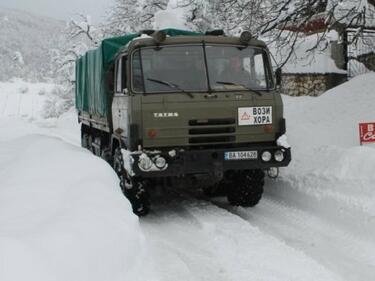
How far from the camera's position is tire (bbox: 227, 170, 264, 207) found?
8.89 meters

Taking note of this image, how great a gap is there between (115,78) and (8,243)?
17.2 feet

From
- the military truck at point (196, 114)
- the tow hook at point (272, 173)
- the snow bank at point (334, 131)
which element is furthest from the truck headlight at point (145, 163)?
the snow bank at point (334, 131)

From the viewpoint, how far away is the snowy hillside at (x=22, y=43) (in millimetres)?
97688

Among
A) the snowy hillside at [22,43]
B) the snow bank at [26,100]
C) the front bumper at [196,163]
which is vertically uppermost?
the snowy hillside at [22,43]

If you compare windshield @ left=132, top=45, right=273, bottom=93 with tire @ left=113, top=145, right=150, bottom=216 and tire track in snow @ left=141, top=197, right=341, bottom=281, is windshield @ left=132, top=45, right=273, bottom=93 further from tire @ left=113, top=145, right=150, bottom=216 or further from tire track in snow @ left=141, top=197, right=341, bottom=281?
tire track in snow @ left=141, top=197, right=341, bottom=281

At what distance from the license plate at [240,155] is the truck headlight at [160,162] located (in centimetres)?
88

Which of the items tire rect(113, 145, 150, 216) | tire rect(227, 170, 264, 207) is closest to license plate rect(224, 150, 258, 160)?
tire rect(227, 170, 264, 207)

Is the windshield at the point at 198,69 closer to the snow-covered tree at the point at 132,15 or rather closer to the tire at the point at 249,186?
the tire at the point at 249,186

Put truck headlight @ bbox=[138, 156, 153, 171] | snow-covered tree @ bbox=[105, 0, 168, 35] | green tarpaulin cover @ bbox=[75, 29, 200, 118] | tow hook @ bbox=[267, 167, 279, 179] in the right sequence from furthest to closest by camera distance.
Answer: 1. snow-covered tree @ bbox=[105, 0, 168, 35]
2. green tarpaulin cover @ bbox=[75, 29, 200, 118]
3. tow hook @ bbox=[267, 167, 279, 179]
4. truck headlight @ bbox=[138, 156, 153, 171]

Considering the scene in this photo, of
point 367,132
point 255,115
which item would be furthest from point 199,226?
point 367,132

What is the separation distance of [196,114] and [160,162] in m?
0.83

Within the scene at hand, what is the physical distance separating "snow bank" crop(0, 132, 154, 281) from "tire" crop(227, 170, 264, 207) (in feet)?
6.53

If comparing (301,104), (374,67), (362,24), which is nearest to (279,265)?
(362,24)

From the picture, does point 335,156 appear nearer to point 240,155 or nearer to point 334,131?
point 240,155
